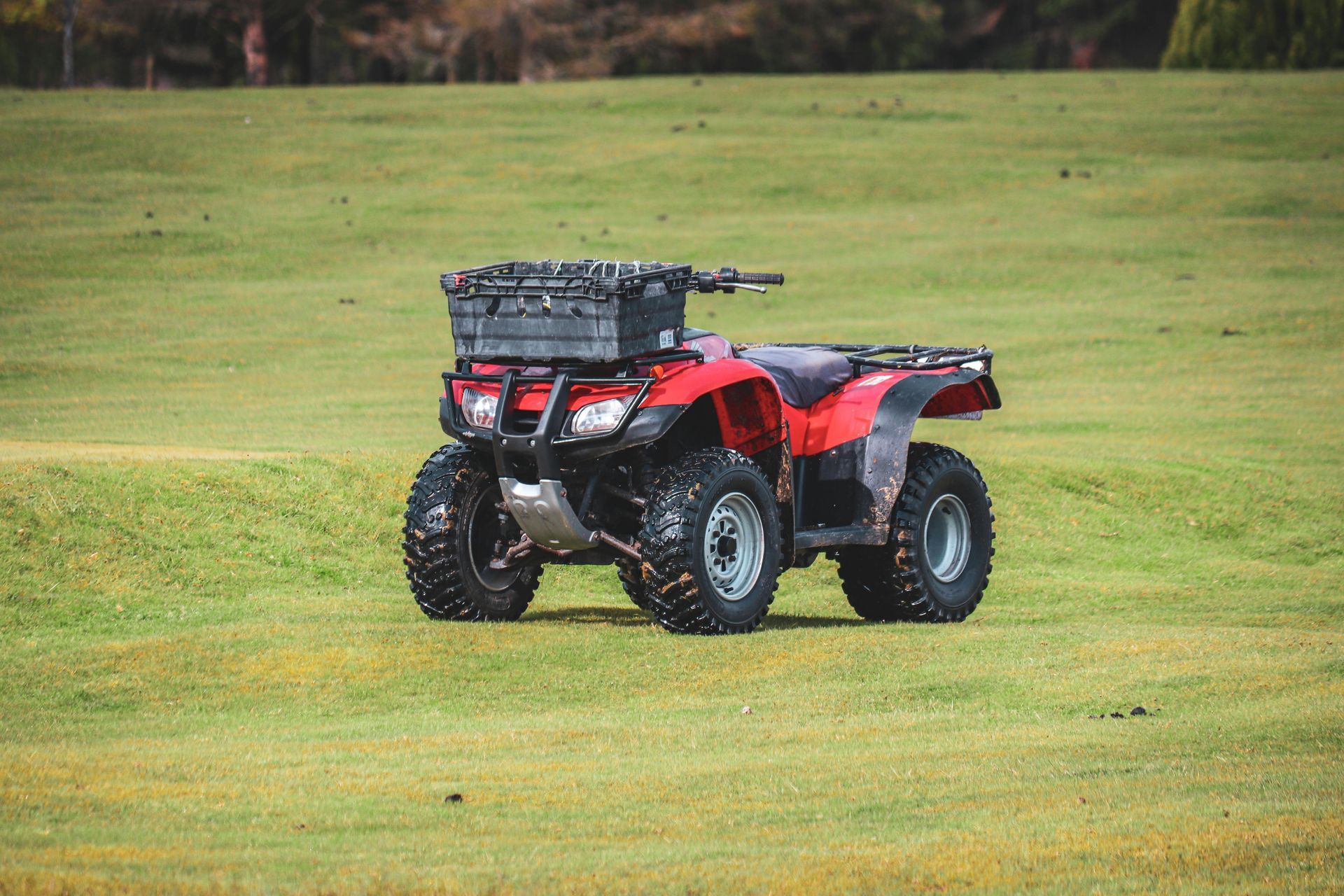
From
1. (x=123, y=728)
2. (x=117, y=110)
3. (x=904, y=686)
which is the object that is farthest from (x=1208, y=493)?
(x=117, y=110)

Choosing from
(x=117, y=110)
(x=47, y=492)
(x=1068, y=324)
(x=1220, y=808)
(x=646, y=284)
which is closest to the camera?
(x=1220, y=808)

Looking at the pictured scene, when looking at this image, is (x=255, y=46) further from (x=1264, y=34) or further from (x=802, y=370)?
(x=802, y=370)

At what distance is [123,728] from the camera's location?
8.19 m

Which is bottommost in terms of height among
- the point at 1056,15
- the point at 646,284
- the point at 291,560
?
the point at 291,560

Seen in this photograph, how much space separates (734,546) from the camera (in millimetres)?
10391

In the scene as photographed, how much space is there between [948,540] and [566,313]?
3.54 meters

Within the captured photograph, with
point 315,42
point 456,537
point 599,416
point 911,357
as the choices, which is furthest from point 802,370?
point 315,42

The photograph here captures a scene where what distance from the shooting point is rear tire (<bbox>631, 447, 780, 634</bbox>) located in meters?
9.84

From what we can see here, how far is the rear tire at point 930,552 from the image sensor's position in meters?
11.3

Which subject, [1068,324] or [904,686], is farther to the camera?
[1068,324]

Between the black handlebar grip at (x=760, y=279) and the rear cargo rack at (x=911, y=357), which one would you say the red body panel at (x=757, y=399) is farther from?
the black handlebar grip at (x=760, y=279)

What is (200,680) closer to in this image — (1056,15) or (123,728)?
(123,728)

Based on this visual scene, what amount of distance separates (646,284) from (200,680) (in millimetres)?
3167

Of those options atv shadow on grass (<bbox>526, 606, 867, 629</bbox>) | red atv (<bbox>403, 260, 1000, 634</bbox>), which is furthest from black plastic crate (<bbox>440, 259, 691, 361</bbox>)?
atv shadow on grass (<bbox>526, 606, 867, 629</bbox>)
